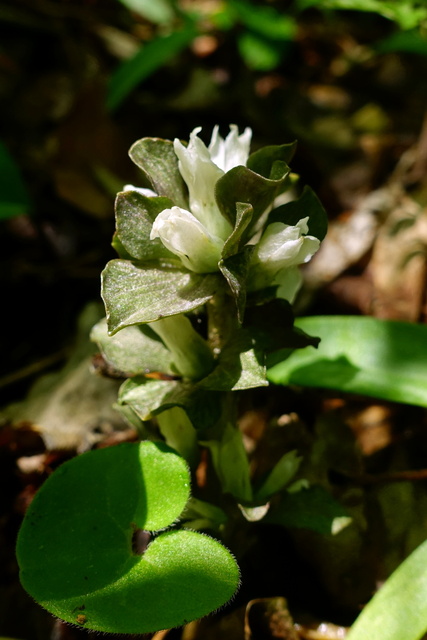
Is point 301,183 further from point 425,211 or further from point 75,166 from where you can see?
point 75,166

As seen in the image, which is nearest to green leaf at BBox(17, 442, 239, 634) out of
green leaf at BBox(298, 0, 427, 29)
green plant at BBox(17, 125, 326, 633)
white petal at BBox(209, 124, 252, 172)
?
green plant at BBox(17, 125, 326, 633)

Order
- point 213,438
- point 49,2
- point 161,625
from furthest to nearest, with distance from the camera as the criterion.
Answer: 1. point 49,2
2. point 213,438
3. point 161,625

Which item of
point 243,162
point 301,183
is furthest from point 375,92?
point 243,162

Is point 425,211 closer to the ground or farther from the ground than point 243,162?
closer to the ground

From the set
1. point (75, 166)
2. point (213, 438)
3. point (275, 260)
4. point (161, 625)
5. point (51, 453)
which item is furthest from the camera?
point (75, 166)

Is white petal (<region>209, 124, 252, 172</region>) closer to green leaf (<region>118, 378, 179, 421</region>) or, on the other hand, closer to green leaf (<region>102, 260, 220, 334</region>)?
green leaf (<region>102, 260, 220, 334</region>)

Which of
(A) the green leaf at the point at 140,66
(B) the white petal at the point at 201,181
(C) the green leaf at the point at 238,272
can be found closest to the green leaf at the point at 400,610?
(C) the green leaf at the point at 238,272
